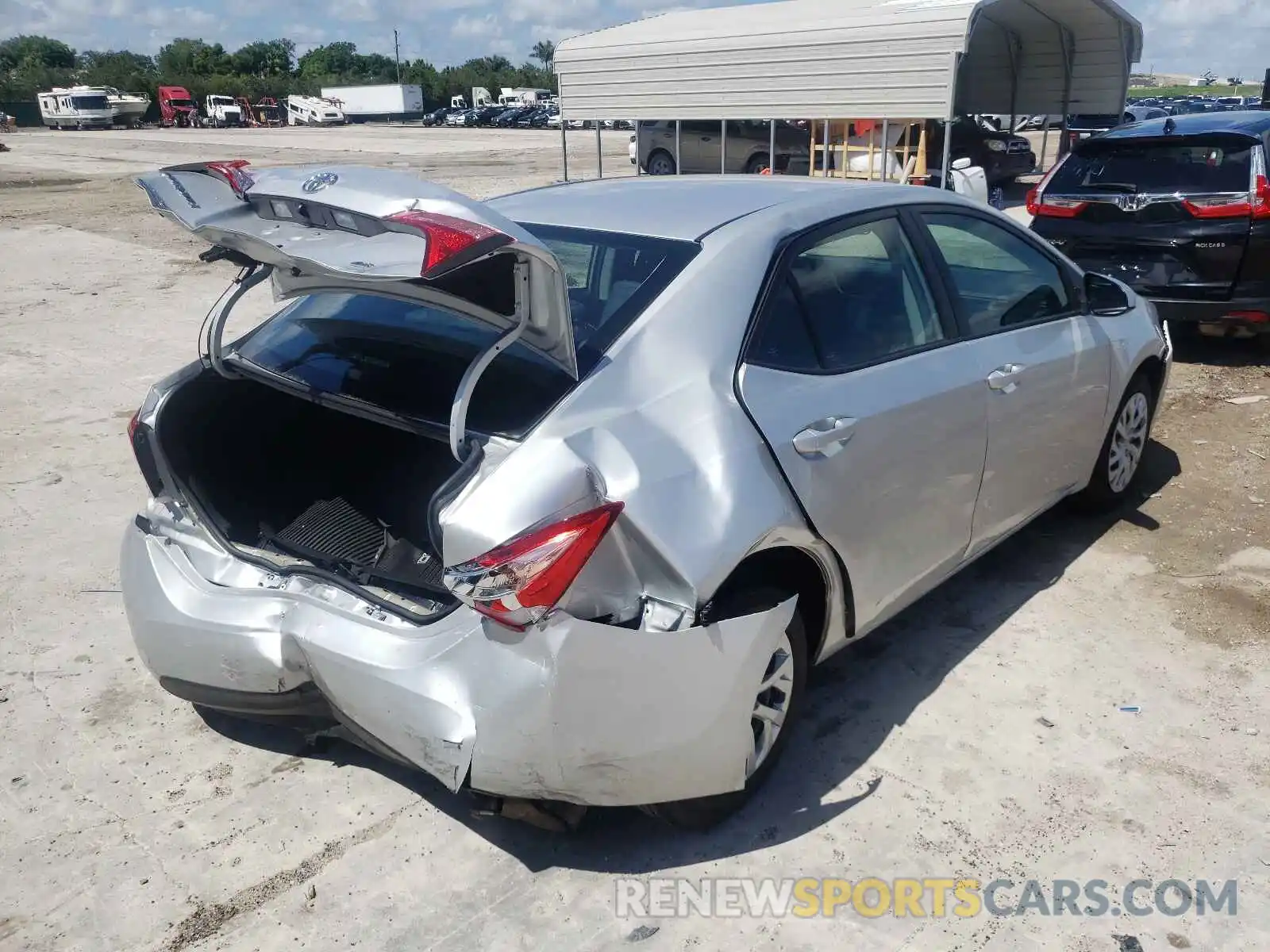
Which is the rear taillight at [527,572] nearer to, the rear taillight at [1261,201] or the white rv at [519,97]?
the rear taillight at [1261,201]

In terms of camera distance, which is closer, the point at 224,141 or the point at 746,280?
the point at 746,280

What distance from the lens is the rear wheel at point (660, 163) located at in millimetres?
20781

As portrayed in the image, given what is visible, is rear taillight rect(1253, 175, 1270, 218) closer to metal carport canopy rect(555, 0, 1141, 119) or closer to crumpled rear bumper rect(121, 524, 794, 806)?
crumpled rear bumper rect(121, 524, 794, 806)

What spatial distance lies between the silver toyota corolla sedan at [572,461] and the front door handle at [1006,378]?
13 mm

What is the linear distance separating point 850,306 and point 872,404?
35 centimetres

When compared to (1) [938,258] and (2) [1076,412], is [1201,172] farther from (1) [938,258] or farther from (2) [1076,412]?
(1) [938,258]

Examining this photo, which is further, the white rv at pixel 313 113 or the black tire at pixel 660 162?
the white rv at pixel 313 113

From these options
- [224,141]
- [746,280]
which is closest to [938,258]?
[746,280]

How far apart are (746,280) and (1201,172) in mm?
5391

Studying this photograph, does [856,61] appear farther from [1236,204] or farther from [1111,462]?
[1111,462]

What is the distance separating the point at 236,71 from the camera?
93000 millimetres

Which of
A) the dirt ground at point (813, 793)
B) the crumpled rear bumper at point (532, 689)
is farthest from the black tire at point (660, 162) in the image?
the crumpled rear bumper at point (532, 689)

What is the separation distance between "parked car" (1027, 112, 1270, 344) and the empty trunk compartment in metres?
5.50

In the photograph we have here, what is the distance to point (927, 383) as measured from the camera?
3.21 m
